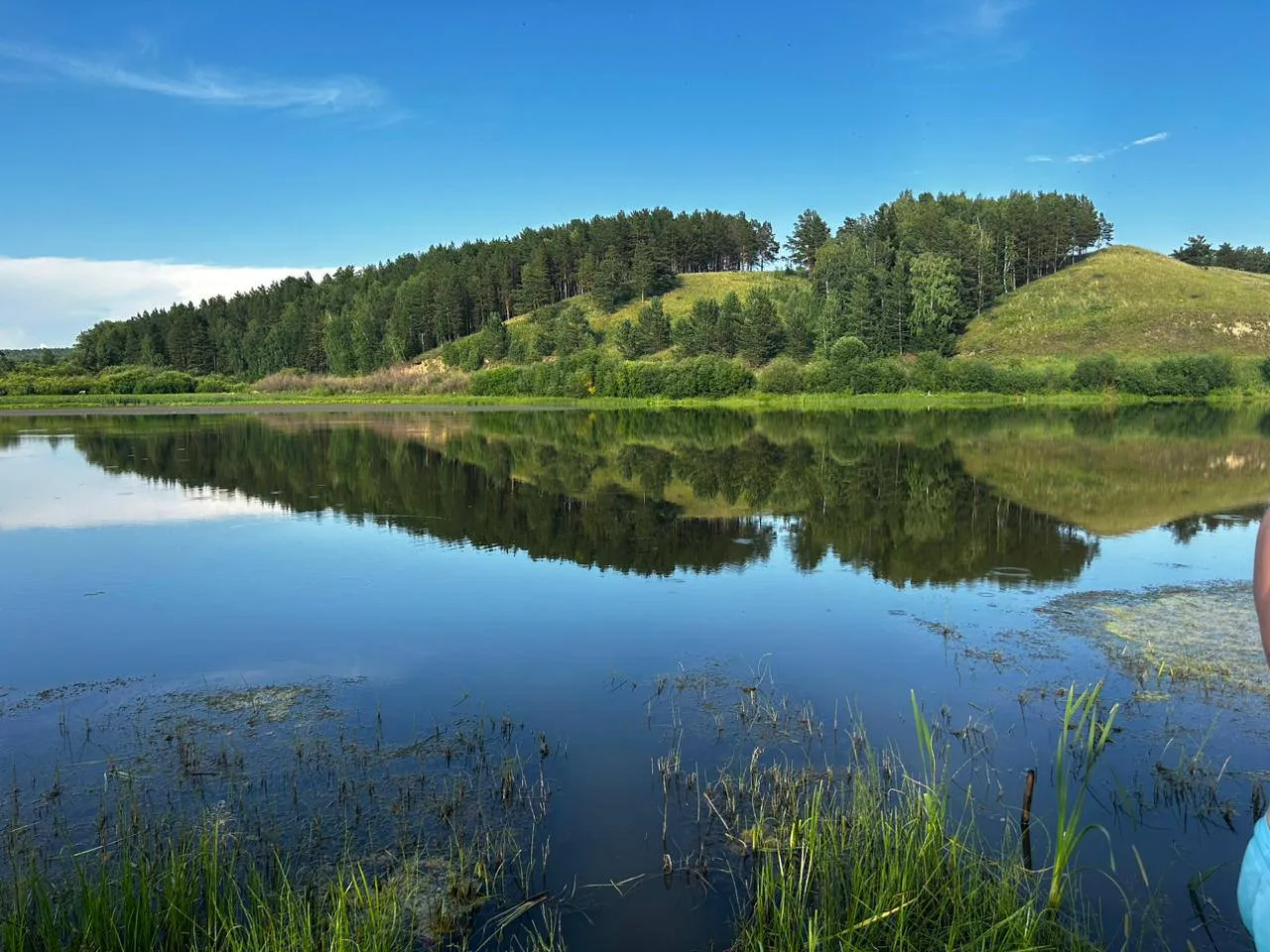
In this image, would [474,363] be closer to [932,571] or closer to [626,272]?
[626,272]

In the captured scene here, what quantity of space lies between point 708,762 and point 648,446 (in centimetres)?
3633

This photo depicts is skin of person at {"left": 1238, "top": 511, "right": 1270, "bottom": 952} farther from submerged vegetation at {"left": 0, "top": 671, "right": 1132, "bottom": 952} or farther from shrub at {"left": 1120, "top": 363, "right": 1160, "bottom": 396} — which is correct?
shrub at {"left": 1120, "top": 363, "right": 1160, "bottom": 396}

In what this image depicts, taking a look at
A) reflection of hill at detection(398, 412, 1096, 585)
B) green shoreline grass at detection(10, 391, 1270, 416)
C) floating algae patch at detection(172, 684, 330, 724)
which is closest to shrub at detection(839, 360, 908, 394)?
green shoreline grass at detection(10, 391, 1270, 416)

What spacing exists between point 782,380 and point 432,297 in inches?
3024

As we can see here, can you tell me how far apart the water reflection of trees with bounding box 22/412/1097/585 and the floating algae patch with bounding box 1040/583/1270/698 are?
1994 millimetres

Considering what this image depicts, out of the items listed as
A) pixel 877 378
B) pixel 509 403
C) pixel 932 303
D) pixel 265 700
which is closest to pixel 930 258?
pixel 932 303

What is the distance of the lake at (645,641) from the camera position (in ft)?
26.0

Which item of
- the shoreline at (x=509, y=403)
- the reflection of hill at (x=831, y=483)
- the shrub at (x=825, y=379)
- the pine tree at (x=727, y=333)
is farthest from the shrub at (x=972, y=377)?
the reflection of hill at (x=831, y=483)

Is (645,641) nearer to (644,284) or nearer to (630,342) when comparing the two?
(630,342)

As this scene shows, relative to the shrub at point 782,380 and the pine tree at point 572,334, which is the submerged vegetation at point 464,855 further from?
the pine tree at point 572,334

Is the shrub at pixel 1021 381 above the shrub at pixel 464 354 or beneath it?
beneath

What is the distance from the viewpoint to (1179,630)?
13.5 m

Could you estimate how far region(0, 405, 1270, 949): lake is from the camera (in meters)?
7.93

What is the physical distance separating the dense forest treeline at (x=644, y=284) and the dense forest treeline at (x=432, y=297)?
29 centimetres
